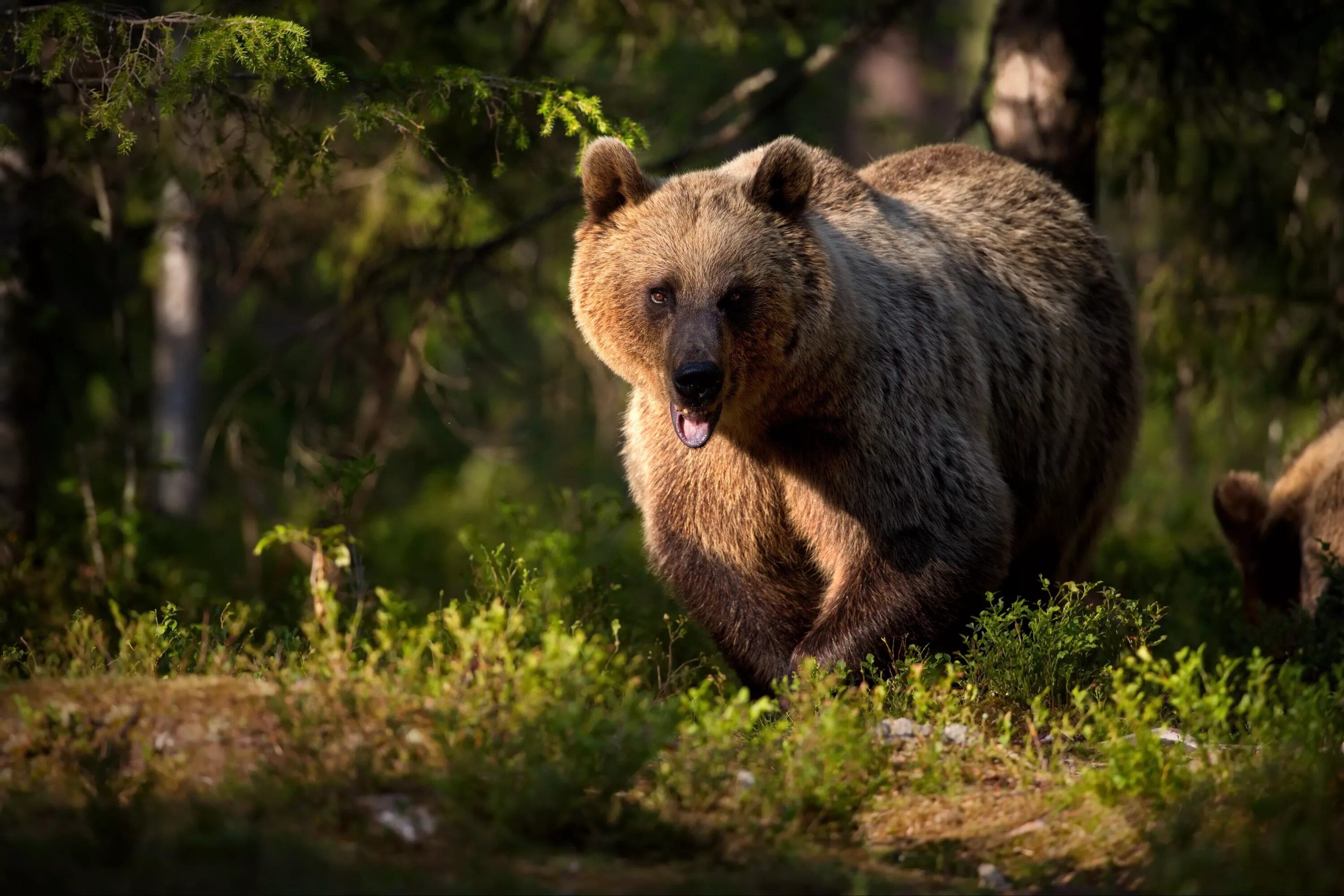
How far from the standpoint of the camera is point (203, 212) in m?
9.76

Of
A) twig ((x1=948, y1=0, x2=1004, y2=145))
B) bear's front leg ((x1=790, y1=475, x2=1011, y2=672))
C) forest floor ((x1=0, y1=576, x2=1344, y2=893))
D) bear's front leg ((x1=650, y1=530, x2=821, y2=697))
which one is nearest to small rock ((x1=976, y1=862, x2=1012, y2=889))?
forest floor ((x1=0, y1=576, x2=1344, y2=893))

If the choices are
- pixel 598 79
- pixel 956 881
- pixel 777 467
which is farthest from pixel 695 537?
pixel 598 79

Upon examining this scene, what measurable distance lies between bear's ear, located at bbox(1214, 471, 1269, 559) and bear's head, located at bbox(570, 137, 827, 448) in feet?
12.6

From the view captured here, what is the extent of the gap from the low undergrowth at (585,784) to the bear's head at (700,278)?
4.40 feet

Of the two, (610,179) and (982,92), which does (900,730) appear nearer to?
(610,179)

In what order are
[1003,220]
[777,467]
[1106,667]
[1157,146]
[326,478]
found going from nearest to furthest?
[1106,667] < [777,467] < [326,478] < [1003,220] < [1157,146]

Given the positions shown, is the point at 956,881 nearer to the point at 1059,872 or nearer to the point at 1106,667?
the point at 1059,872

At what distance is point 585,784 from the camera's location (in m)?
4.21

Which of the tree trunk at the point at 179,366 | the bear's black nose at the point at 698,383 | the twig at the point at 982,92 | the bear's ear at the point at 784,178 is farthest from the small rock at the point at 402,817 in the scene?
the tree trunk at the point at 179,366

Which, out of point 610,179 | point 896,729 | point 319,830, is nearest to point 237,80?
point 610,179

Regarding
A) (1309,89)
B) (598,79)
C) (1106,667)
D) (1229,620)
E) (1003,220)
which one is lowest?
(1229,620)

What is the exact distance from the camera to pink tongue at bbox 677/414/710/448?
18.9 feet

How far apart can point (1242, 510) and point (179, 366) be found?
Answer: 10207 mm

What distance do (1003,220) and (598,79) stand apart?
1017 cm
